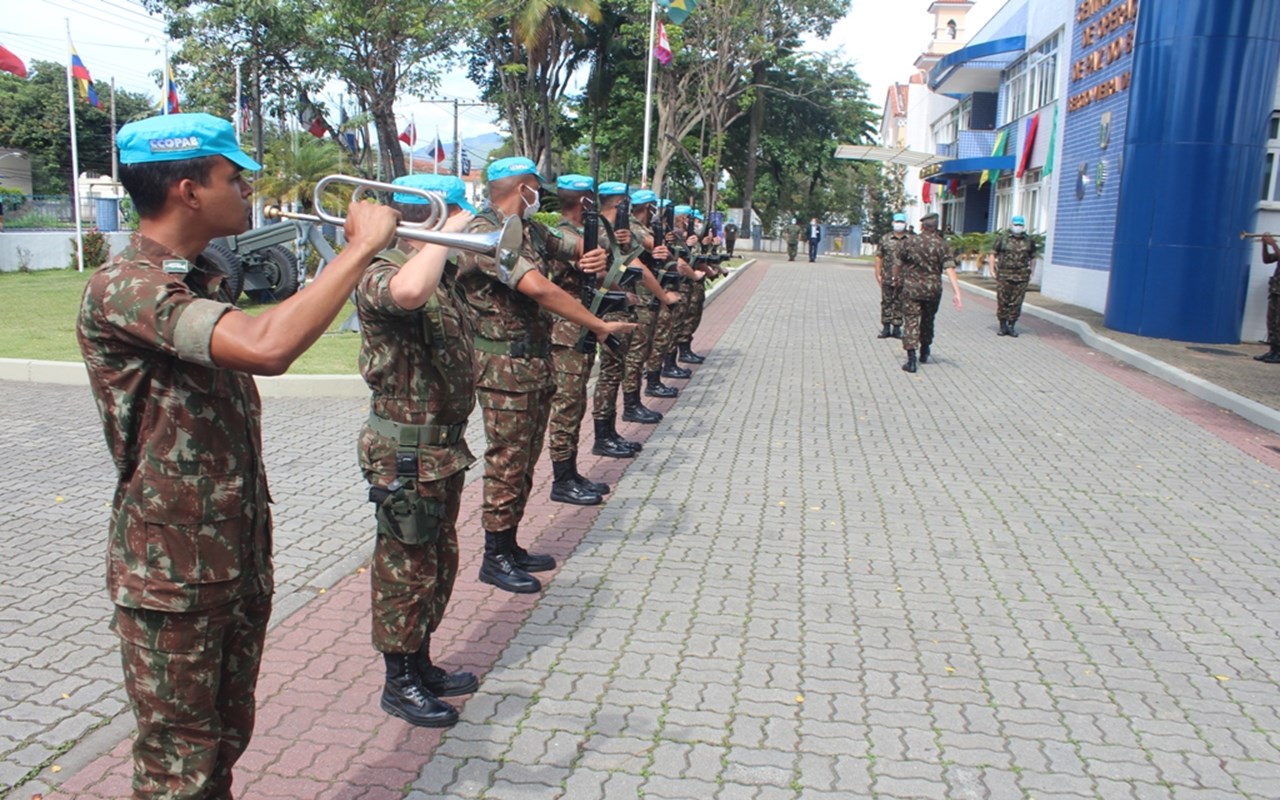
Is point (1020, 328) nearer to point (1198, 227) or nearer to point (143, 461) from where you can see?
point (1198, 227)

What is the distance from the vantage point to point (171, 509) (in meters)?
2.28

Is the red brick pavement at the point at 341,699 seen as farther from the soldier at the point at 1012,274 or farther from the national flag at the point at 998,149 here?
the national flag at the point at 998,149

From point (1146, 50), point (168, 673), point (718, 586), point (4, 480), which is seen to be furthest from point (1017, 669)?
point (1146, 50)

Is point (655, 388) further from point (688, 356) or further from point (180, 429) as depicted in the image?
point (180, 429)

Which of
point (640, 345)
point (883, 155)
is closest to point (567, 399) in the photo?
point (640, 345)

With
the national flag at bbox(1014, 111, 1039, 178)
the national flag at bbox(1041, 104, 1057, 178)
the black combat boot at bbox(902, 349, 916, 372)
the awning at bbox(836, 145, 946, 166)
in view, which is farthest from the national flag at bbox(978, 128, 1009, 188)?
the black combat boot at bbox(902, 349, 916, 372)

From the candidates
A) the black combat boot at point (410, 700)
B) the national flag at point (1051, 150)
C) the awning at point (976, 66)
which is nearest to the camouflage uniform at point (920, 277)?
the black combat boot at point (410, 700)

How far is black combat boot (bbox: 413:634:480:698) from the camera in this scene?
3.77 meters

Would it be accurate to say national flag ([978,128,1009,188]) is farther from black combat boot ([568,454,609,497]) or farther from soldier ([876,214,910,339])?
black combat boot ([568,454,609,497])

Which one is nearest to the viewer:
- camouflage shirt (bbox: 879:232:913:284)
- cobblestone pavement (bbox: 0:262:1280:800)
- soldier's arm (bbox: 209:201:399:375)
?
soldier's arm (bbox: 209:201:399:375)

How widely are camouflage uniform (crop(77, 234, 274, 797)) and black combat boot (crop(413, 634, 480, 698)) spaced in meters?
1.31

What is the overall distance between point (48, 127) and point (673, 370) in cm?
4646

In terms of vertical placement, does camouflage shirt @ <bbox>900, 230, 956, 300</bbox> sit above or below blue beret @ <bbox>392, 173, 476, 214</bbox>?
below

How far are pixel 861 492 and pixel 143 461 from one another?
5.46 meters
